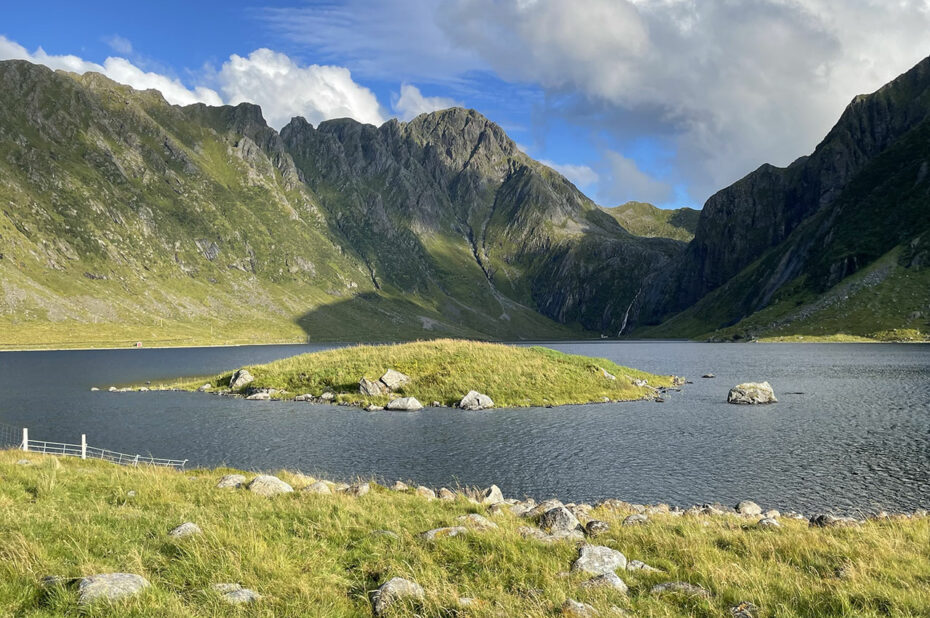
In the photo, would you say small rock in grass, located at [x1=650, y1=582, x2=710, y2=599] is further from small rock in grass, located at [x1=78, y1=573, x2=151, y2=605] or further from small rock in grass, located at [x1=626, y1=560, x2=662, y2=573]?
small rock in grass, located at [x1=78, y1=573, x2=151, y2=605]

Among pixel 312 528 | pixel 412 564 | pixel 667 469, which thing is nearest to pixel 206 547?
pixel 312 528

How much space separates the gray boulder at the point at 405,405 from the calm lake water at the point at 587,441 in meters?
3.36

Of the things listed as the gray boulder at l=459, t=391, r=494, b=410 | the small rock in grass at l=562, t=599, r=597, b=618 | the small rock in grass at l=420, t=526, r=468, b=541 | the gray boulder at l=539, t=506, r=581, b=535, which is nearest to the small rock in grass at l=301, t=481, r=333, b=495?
the small rock in grass at l=420, t=526, r=468, b=541

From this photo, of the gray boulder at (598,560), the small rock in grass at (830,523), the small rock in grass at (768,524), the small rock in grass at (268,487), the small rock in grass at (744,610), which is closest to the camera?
the small rock in grass at (744,610)

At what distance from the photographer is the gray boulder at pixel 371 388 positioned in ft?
222

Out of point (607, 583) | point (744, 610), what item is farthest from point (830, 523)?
point (607, 583)

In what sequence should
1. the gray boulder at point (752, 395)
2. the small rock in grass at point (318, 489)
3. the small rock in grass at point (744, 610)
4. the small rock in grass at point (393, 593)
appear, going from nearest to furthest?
the small rock in grass at point (744, 610)
the small rock in grass at point (393, 593)
the small rock in grass at point (318, 489)
the gray boulder at point (752, 395)

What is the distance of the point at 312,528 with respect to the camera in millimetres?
15609

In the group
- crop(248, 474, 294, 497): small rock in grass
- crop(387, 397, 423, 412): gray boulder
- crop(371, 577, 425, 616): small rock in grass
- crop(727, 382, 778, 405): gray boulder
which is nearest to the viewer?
crop(371, 577, 425, 616): small rock in grass

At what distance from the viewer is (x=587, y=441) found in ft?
148

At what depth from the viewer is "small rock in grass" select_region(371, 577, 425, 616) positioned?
1065 centimetres

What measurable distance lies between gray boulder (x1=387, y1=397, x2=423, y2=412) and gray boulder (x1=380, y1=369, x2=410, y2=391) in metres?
5.44

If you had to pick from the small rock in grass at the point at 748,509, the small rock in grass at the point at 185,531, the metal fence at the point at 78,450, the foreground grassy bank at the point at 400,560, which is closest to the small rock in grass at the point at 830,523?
the foreground grassy bank at the point at 400,560

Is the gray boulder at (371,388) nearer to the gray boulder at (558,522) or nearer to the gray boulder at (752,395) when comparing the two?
the gray boulder at (752,395)
